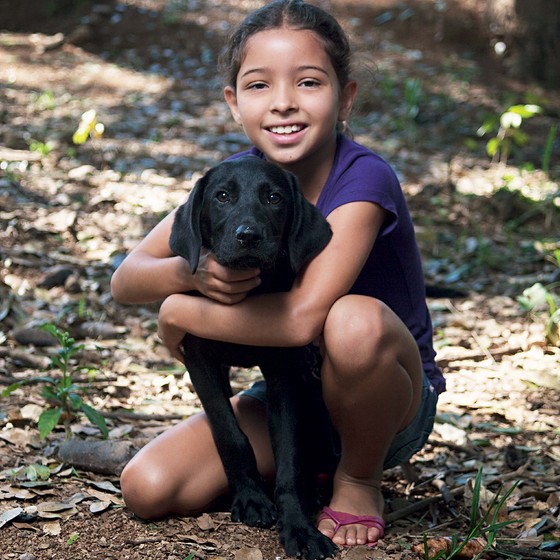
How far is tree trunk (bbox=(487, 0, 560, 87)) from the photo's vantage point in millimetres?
8164

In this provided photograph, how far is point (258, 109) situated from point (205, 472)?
1.14 metres

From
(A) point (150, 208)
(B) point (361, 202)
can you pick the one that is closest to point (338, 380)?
(B) point (361, 202)

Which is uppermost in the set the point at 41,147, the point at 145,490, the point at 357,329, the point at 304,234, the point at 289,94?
the point at 289,94

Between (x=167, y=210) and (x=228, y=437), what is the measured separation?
11.0 ft

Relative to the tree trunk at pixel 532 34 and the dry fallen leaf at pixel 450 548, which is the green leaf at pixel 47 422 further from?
the tree trunk at pixel 532 34

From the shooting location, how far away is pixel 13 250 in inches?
193

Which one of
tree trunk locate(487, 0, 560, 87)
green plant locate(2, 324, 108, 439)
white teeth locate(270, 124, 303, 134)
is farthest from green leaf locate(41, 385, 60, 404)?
tree trunk locate(487, 0, 560, 87)

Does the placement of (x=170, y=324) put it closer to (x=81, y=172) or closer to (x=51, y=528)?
(x=51, y=528)

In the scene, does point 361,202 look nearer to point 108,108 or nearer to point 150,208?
point 150,208

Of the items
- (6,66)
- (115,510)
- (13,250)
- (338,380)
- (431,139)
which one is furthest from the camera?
(6,66)

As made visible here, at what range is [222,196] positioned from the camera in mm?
2498

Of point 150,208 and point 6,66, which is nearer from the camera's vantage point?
point 150,208

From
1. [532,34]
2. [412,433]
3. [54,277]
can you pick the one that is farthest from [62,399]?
[532,34]

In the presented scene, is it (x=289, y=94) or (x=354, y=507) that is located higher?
(x=289, y=94)
